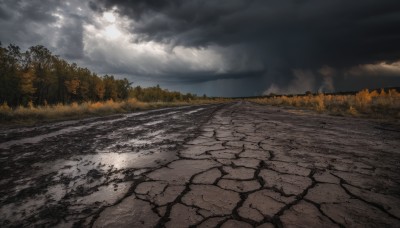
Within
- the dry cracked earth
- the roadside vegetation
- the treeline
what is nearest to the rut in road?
the dry cracked earth

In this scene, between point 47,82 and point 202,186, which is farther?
point 47,82

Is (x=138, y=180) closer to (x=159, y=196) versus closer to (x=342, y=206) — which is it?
(x=159, y=196)

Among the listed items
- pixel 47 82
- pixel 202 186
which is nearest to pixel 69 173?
pixel 202 186

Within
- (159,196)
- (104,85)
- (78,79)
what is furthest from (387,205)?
(104,85)

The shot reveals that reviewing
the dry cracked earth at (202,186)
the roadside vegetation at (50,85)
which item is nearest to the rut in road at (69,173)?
the dry cracked earth at (202,186)

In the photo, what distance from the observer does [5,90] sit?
2941 cm

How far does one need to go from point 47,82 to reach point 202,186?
40.7 metres

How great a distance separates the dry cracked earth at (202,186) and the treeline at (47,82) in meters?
25.9

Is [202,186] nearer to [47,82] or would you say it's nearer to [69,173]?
[69,173]

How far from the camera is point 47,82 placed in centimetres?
3562

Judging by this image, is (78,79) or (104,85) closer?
(78,79)

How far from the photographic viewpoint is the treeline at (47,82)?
3003 cm

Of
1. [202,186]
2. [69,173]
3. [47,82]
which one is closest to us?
[202,186]

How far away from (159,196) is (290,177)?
1.49m
